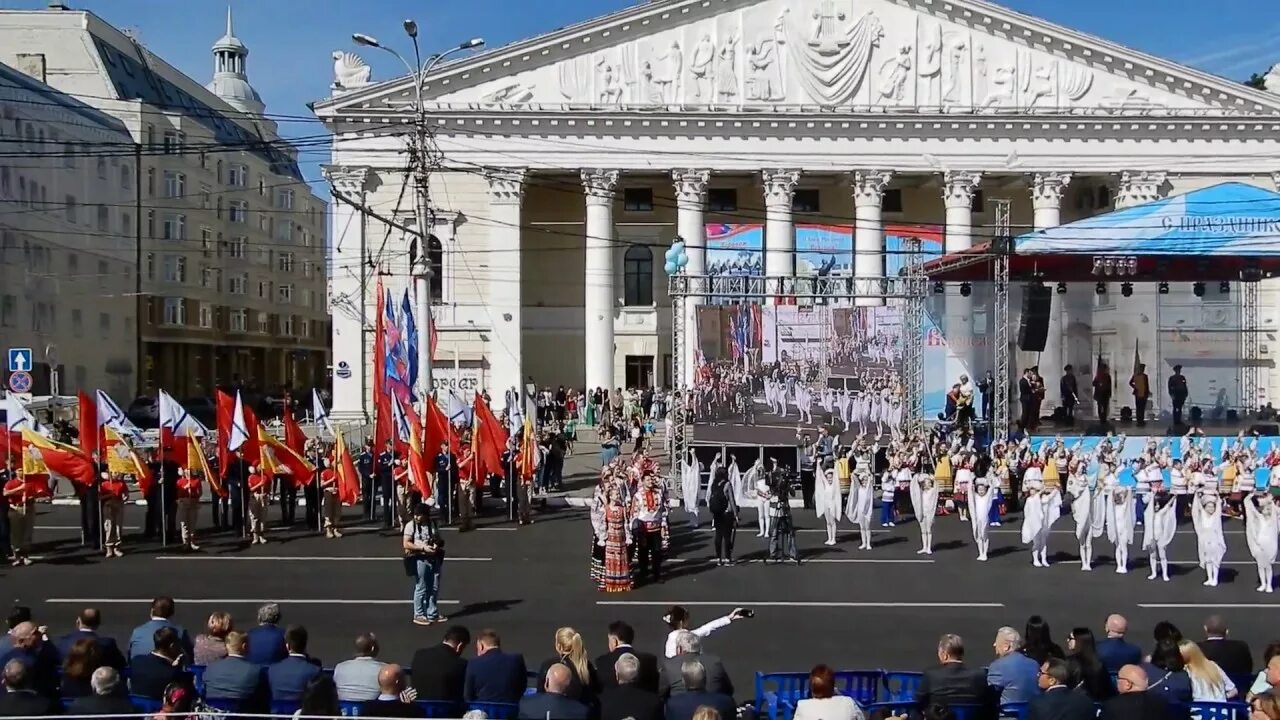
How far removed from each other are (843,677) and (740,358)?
68.0ft

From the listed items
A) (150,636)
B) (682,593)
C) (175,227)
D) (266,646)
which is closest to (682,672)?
(266,646)

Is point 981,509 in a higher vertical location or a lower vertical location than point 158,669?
lower

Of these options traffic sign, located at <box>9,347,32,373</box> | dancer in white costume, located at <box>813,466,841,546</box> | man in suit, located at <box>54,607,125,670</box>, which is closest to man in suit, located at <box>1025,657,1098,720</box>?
man in suit, located at <box>54,607,125,670</box>

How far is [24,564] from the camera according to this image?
16.5 meters

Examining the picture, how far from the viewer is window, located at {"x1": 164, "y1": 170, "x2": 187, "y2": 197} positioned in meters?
50.8

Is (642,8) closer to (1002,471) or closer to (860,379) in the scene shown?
(860,379)

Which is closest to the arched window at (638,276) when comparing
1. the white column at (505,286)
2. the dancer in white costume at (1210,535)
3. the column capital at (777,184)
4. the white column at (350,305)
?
the white column at (505,286)

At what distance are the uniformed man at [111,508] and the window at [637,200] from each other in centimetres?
3007

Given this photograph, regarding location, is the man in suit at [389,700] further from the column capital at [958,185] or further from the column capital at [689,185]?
the column capital at [958,185]

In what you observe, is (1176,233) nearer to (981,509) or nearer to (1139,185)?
(981,509)

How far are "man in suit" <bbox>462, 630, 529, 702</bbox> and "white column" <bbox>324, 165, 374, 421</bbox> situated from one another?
3374 cm

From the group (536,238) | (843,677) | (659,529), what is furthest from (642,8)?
(843,677)

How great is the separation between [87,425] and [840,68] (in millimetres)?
31226

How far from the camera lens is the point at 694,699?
694 cm
